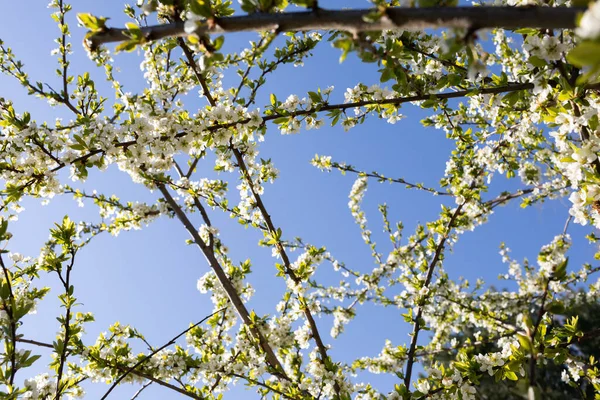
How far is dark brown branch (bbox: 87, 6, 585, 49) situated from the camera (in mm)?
966

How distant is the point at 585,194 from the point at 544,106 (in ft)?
2.44

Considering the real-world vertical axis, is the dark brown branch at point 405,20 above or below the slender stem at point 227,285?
below

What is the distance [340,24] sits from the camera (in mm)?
1195

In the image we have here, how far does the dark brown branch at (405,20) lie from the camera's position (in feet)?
3.17

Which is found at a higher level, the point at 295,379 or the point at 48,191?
the point at 48,191

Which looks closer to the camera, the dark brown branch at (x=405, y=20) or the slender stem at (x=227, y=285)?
the dark brown branch at (x=405, y=20)

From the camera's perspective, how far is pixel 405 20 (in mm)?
1112

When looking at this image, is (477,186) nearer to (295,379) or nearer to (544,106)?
(544,106)

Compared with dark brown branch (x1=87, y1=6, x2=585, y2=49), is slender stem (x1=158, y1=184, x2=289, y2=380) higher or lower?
higher

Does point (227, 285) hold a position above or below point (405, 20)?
above

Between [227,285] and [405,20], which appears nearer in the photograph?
[405,20]

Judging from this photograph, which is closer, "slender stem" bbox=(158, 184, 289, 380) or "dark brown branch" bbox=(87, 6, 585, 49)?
"dark brown branch" bbox=(87, 6, 585, 49)

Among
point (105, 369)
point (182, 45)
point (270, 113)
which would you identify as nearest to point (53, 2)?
point (182, 45)

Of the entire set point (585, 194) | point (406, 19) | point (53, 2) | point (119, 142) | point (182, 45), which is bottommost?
point (406, 19)
